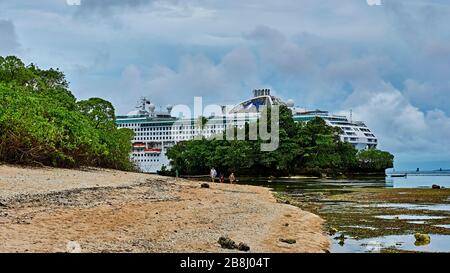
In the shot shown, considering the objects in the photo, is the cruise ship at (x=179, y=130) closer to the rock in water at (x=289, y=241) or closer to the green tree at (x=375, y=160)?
the green tree at (x=375, y=160)

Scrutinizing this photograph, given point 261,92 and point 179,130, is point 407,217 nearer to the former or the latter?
point 179,130

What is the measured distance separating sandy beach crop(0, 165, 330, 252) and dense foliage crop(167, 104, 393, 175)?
52.8 m

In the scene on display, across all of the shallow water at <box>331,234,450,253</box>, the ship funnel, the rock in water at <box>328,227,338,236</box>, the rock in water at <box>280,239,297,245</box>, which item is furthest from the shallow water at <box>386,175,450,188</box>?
the ship funnel

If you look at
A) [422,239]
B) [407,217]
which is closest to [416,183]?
[407,217]

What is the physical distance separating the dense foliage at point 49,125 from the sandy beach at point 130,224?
9.43 meters

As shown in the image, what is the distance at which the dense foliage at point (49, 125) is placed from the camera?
2617 cm

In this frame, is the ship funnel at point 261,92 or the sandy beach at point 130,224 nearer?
the sandy beach at point 130,224

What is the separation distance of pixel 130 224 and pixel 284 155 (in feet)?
193

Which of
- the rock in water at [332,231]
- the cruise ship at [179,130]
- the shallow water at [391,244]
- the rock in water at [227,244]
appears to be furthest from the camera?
the cruise ship at [179,130]

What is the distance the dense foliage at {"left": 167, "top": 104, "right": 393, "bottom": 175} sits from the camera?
69.9m

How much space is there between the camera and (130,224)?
35.3 feet

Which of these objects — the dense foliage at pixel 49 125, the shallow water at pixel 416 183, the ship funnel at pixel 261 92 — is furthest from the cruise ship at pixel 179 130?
the dense foliage at pixel 49 125

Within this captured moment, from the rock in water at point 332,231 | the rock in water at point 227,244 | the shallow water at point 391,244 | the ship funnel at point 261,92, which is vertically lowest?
the shallow water at point 391,244

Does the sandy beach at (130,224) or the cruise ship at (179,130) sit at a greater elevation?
the cruise ship at (179,130)
